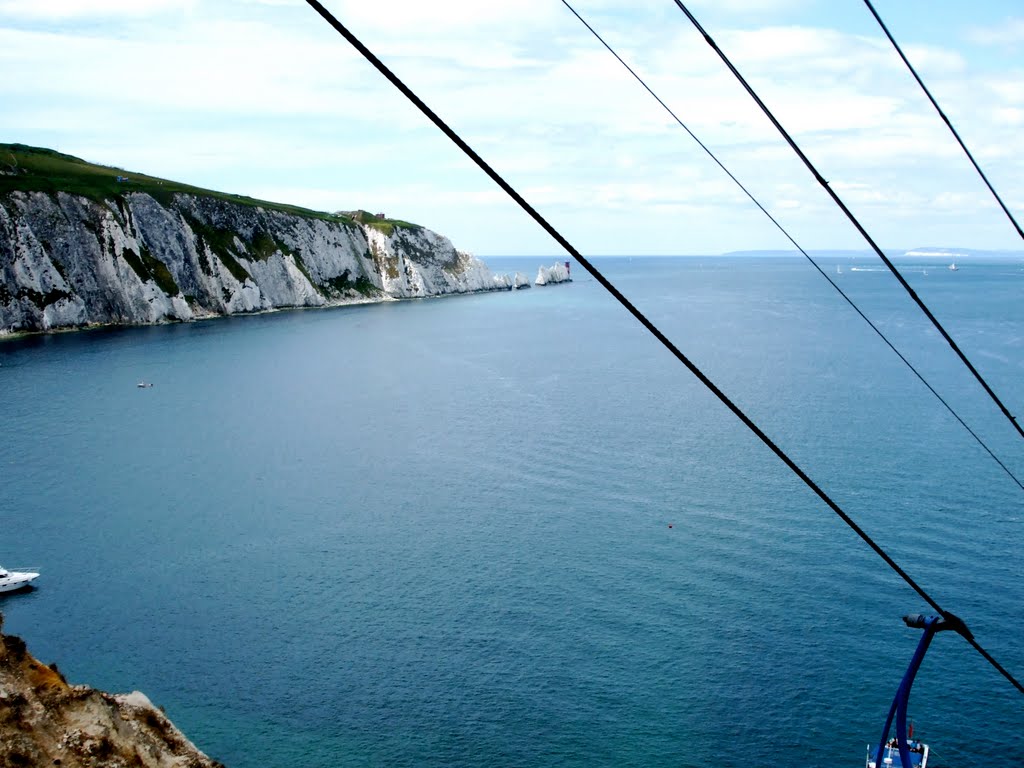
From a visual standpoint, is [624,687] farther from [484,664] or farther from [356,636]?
[356,636]

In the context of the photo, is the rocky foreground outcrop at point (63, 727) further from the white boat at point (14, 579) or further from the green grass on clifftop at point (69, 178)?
the green grass on clifftop at point (69, 178)

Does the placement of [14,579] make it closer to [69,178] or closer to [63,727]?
[63,727]

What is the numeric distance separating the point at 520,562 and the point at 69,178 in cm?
15290

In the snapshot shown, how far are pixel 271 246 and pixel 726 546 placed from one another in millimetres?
163709

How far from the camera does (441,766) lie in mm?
36281

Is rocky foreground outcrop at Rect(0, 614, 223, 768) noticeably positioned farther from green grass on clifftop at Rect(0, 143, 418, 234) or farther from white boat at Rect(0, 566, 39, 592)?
green grass on clifftop at Rect(0, 143, 418, 234)

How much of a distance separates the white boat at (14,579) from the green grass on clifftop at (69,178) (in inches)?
4832

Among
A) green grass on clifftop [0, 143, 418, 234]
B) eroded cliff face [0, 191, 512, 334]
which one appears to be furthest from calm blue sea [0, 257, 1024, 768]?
green grass on clifftop [0, 143, 418, 234]

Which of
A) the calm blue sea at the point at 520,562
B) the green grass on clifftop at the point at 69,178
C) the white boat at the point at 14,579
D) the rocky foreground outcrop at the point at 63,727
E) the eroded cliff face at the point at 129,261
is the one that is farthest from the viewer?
the green grass on clifftop at the point at 69,178

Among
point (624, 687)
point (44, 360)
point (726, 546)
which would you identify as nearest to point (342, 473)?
point (726, 546)

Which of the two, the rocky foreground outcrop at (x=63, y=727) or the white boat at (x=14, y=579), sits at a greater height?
the rocky foreground outcrop at (x=63, y=727)

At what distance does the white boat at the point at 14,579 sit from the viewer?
5153cm

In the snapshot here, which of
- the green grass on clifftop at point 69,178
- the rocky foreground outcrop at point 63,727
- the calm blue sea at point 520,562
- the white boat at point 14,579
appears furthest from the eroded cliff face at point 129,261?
the rocky foreground outcrop at point 63,727

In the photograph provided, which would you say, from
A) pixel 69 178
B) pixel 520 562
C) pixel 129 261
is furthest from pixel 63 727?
pixel 69 178
